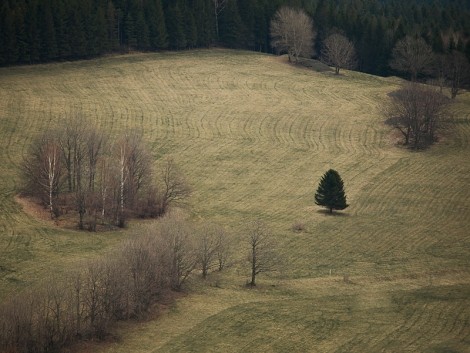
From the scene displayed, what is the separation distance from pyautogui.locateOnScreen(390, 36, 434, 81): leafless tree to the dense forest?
159 inches

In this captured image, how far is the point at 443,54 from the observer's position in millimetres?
132625

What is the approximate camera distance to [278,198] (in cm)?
8638

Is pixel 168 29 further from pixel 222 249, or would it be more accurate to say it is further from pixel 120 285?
pixel 120 285

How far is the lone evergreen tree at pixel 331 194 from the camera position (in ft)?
267

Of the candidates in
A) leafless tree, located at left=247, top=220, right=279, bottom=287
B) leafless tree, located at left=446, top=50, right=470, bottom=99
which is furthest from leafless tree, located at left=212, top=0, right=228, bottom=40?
leafless tree, located at left=247, top=220, right=279, bottom=287

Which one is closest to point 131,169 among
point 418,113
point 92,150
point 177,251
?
point 92,150

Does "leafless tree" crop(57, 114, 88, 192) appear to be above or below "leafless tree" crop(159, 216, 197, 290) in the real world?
above

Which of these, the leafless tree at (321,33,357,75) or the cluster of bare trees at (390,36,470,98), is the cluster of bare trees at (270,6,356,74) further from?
the cluster of bare trees at (390,36,470,98)

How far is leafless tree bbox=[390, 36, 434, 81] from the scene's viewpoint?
132m

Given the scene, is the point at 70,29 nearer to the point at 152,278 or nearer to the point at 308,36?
the point at 308,36

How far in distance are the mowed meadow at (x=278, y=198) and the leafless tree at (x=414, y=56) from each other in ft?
14.8

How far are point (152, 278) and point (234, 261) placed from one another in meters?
10.6

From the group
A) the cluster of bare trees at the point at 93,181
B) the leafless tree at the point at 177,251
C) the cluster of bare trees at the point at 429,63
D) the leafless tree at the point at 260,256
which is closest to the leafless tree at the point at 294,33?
the cluster of bare trees at the point at 429,63

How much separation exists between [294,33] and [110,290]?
92211mm
